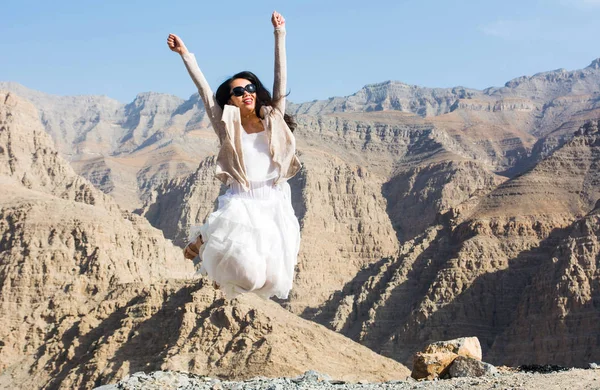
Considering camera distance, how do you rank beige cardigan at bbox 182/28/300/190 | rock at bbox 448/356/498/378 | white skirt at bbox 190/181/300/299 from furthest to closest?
1. rock at bbox 448/356/498/378
2. beige cardigan at bbox 182/28/300/190
3. white skirt at bbox 190/181/300/299

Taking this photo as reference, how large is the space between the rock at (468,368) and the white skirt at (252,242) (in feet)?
53.4

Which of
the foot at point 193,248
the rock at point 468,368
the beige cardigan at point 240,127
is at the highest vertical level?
the beige cardigan at point 240,127

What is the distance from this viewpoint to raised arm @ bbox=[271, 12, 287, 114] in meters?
12.9

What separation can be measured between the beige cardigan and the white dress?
0.38 feet

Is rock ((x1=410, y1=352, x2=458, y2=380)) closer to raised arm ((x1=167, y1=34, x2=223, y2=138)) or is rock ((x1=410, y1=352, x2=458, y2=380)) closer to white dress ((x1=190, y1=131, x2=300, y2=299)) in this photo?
white dress ((x1=190, y1=131, x2=300, y2=299))

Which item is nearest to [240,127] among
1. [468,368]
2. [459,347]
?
[468,368]

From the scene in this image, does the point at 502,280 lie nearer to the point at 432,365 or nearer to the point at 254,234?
the point at 432,365

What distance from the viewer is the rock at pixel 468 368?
28688 millimetres

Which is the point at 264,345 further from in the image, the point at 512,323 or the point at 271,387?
the point at 512,323

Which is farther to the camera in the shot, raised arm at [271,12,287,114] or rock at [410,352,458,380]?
rock at [410,352,458,380]

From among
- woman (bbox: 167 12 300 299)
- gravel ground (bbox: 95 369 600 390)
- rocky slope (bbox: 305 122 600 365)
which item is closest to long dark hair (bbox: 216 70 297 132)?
woman (bbox: 167 12 300 299)

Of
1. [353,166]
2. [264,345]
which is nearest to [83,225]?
[264,345]

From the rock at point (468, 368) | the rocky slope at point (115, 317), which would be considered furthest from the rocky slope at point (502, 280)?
the rock at point (468, 368)

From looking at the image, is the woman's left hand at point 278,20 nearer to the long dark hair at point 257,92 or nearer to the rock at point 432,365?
the long dark hair at point 257,92
